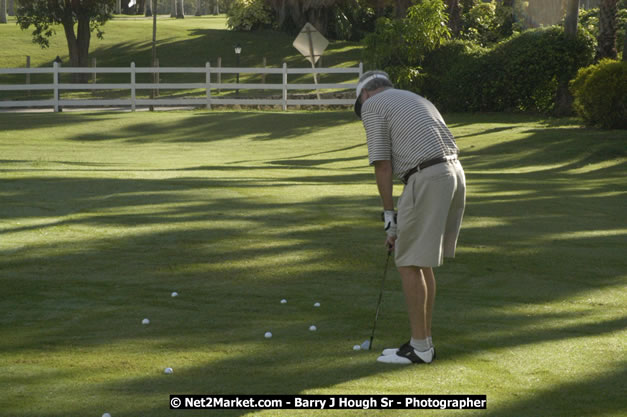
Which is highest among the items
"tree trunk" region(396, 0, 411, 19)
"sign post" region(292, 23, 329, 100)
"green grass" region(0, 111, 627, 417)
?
"tree trunk" region(396, 0, 411, 19)

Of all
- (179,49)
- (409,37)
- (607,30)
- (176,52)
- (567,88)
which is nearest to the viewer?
(607,30)

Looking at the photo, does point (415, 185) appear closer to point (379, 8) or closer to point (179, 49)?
point (379, 8)

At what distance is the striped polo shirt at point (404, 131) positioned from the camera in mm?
5641

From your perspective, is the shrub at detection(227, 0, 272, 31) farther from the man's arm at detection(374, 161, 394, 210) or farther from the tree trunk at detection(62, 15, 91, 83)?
the man's arm at detection(374, 161, 394, 210)

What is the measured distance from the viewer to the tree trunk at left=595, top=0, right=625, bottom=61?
2797cm

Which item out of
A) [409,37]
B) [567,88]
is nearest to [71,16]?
[409,37]

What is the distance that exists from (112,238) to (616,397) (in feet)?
21.6

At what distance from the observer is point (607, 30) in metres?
28.2

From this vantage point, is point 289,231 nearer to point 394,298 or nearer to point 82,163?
point 394,298

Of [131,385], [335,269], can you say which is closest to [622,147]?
[335,269]

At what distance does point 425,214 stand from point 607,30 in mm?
24813

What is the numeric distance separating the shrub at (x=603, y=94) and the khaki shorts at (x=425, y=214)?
1880 cm

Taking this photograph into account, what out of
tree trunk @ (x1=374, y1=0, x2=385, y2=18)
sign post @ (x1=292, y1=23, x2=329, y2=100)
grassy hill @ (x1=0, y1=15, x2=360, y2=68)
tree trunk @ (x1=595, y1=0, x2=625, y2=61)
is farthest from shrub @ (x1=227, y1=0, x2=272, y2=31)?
tree trunk @ (x1=595, y1=0, x2=625, y2=61)

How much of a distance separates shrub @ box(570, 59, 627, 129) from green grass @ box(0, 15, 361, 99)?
26.9 meters
